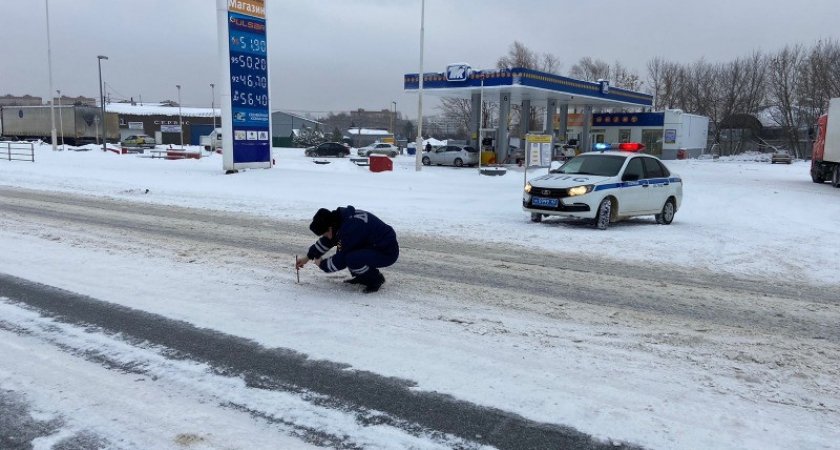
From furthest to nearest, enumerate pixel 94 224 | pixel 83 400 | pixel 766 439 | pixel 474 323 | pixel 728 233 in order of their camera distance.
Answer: pixel 728 233 < pixel 94 224 < pixel 474 323 < pixel 83 400 < pixel 766 439

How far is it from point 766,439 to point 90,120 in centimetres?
6829

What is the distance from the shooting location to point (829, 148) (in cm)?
2552

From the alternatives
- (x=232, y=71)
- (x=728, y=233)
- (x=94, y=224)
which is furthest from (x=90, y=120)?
(x=728, y=233)

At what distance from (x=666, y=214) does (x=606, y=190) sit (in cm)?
224

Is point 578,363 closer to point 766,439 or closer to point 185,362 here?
point 766,439

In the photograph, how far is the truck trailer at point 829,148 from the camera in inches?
982

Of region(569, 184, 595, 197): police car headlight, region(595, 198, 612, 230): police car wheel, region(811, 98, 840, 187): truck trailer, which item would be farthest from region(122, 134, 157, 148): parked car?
region(595, 198, 612, 230): police car wheel

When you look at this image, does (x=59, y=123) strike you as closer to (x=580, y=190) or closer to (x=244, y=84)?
(x=244, y=84)

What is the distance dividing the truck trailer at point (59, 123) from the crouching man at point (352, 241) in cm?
6275

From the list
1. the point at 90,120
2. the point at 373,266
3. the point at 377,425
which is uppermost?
the point at 90,120

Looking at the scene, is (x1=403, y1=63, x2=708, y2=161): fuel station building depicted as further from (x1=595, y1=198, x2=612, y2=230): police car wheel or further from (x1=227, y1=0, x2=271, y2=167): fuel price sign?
(x1=595, y1=198, x2=612, y2=230): police car wheel

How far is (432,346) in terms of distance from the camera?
478cm

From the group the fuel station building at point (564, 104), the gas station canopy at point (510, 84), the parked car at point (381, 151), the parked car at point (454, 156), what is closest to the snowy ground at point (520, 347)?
the gas station canopy at point (510, 84)

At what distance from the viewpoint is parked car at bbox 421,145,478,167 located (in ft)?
125
